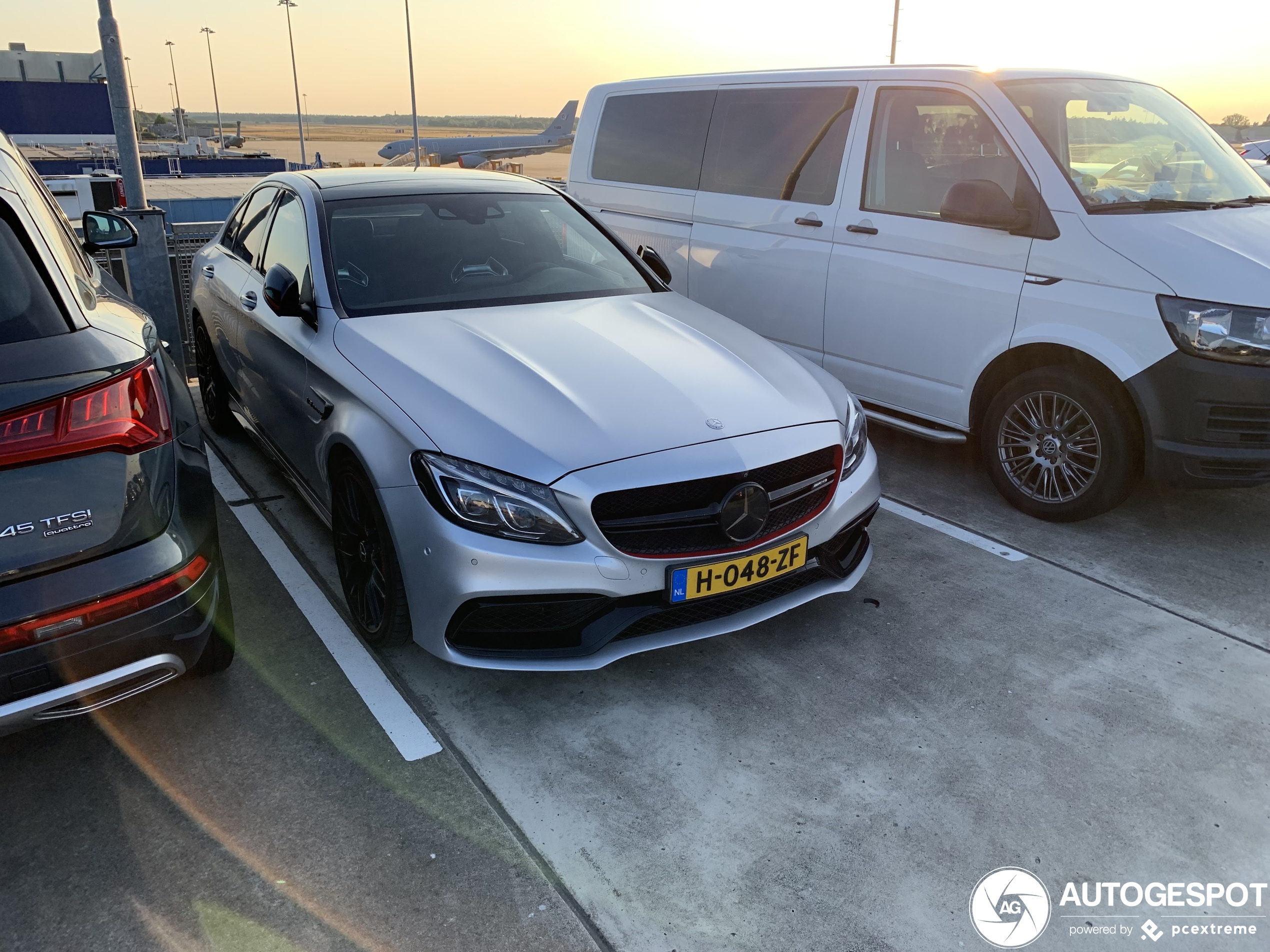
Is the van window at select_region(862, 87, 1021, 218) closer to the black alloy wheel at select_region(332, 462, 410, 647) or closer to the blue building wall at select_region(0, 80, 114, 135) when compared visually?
the black alloy wheel at select_region(332, 462, 410, 647)

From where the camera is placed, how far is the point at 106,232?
4.10 m

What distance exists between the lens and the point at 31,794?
105 inches

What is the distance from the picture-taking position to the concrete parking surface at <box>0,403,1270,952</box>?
2318mm

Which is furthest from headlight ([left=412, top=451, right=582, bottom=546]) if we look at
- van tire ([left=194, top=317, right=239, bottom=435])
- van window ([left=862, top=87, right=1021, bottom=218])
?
van window ([left=862, top=87, right=1021, bottom=218])

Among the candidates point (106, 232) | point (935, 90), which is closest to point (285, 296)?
point (106, 232)

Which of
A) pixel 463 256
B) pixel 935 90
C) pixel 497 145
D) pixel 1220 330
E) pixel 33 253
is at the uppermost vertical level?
pixel 935 90

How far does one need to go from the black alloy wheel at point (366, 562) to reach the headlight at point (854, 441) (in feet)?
5.22

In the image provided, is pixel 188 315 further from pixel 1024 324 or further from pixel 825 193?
pixel 1024 324

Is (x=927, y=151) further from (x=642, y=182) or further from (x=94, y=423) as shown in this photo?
(x=94, y=423)

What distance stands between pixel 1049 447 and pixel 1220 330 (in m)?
0.91

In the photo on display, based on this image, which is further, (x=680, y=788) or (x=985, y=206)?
(x=985, y=206)

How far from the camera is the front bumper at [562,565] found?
2793 millimetres

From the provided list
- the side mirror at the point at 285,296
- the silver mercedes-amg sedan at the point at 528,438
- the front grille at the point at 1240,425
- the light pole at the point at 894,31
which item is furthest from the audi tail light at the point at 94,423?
the light pole at the point at 894,31

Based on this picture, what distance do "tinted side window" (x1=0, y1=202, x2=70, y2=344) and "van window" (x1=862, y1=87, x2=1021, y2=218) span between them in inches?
153
